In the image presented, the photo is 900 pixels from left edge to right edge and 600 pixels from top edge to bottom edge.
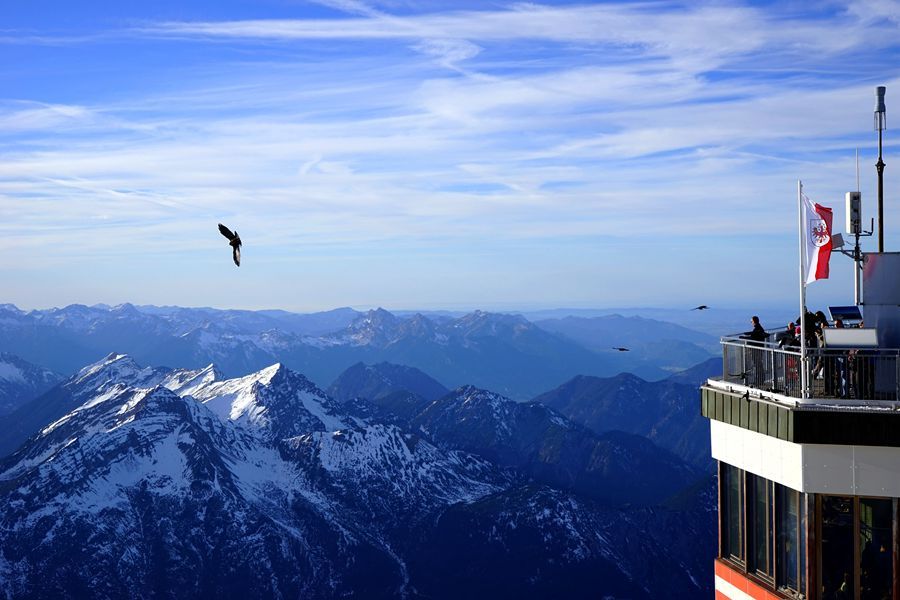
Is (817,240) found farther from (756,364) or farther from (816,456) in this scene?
(816,456)

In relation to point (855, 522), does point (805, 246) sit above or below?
above

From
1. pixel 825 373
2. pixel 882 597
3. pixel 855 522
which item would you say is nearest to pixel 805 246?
pixel 825 373

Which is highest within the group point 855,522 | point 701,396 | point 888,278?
point 888,278

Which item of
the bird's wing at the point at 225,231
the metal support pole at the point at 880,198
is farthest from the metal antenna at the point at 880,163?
the bird's wing at the point at 225,231

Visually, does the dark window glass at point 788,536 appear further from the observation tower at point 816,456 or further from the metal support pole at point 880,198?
the metal support pole at point 880,198

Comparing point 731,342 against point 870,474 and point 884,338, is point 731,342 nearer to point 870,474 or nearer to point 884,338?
point 884,338

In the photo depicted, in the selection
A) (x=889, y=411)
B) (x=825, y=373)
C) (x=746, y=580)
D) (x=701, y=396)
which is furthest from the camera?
(x=701, y=396)

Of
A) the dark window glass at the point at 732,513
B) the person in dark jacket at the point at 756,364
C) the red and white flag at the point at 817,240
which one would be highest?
the red and white flag at the point at 817,240
